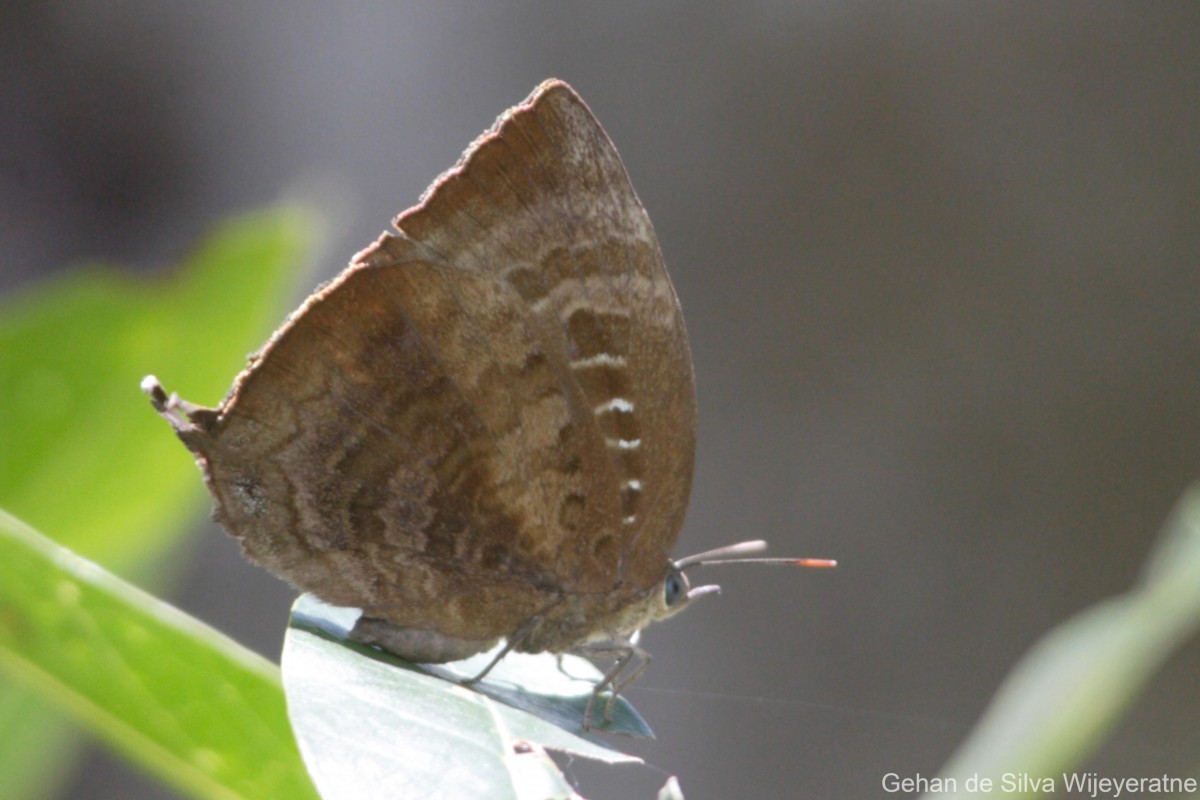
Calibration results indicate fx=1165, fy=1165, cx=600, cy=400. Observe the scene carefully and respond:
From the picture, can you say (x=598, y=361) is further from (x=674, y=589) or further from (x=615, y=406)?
(x=674, y=589)

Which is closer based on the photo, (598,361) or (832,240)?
(598,361)

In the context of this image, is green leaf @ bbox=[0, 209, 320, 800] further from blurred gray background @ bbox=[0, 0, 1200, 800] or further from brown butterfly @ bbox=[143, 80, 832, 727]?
blurred gray background @ bbox=[0, 0, 1200, 800]

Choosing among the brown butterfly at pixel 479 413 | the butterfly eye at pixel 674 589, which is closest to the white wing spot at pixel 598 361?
the brown butterfly at pixel 479 413

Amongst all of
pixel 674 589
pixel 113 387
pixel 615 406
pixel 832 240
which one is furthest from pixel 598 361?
pixel 832 240

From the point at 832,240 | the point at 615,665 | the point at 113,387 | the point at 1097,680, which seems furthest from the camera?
the point at 832,240

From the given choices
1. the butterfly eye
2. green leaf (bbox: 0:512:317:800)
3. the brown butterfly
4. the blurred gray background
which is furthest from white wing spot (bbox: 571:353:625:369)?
the blurred gray background

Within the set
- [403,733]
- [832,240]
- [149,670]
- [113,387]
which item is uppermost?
[832,240]
